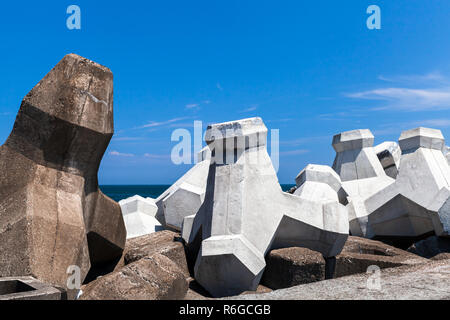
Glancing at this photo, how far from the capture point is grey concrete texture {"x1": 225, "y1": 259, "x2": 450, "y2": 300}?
2.28 metres

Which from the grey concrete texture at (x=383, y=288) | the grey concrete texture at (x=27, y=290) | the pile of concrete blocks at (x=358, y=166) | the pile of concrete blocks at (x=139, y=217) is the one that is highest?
the pile of concrete blocks at (x=358, y=166)

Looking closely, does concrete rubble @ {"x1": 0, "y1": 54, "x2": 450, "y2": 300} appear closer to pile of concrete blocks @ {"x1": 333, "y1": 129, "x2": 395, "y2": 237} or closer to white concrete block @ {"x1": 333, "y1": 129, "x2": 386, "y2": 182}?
pile of concrete blocks @ {"x1": 333, "y1": 129, "x2": 395, "y2": 237}

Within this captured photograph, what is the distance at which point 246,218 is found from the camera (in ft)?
14.0

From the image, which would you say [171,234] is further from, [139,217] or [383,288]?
[383,288]

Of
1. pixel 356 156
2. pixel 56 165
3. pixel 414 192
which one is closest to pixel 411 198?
pixel 414 192

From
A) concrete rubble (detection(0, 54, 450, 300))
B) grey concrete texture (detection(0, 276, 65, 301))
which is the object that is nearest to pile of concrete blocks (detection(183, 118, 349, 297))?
concrete rubble (detection(0, 54, 450, 300))

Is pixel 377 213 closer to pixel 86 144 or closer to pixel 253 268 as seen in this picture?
pixel 253 268

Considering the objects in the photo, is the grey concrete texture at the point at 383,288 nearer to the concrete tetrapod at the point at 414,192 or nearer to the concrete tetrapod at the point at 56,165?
the concrete tetrapod at the point at 56,165

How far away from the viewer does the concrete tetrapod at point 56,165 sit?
3.28 meters

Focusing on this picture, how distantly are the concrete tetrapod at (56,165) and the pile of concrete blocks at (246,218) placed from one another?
122 cm

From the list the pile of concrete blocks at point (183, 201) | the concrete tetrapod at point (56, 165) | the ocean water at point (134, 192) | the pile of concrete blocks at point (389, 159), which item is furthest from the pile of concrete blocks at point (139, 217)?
the ocean water at point (134, 192)

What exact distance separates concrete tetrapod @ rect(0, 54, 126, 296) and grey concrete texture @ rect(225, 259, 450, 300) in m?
1.72

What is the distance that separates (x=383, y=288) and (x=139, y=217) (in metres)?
5.70
